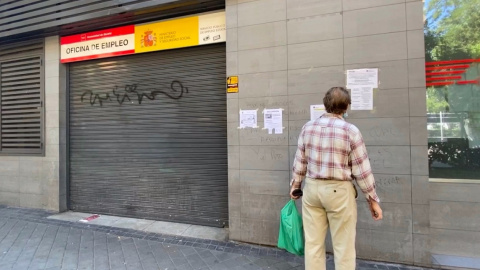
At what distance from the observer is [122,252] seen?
4.05 metres

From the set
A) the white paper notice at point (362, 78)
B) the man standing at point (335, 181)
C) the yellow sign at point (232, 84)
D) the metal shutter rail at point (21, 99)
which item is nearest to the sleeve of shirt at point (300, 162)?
the man standing at point (335, 181)

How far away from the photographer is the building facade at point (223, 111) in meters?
3.71

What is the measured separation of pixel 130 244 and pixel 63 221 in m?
2.01

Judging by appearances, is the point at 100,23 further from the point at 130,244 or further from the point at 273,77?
the point at 130,244

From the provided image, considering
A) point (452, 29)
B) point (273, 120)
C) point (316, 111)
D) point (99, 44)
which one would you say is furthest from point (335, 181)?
point (99, 44)

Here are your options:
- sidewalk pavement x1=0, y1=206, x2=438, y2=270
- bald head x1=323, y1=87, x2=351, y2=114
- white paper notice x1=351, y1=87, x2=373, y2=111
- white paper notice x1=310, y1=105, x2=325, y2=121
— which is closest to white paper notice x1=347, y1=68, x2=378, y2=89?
white paper notice x1=351, y1=87, x2=373, y2=111

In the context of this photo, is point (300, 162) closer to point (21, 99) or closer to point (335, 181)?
point (335, 181)

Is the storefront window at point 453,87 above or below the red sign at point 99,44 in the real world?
below

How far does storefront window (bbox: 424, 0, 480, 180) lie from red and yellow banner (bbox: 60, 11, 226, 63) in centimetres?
307

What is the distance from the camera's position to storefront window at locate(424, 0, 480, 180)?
152 inches

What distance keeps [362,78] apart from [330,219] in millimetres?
2053

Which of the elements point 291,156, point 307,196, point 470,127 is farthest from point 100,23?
point 470,127

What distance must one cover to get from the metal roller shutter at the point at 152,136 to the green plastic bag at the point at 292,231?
6.70ft

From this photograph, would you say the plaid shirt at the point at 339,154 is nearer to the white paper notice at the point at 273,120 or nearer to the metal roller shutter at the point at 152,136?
the white paper notice at the point at 273,120
